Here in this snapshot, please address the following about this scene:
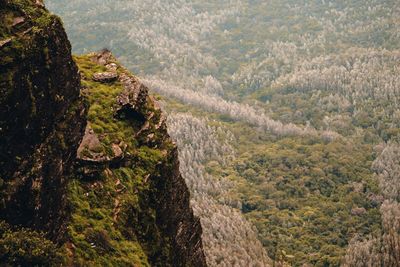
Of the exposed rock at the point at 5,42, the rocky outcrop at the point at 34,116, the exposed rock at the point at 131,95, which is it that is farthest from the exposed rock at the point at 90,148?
the exposed rock at the point at 5,42

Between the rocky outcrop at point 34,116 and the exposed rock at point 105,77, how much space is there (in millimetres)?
14130

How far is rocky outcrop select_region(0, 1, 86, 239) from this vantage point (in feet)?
117

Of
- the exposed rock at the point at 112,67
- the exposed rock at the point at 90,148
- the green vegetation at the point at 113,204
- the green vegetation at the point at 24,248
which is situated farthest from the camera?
the exposed rock at the point at 112,67

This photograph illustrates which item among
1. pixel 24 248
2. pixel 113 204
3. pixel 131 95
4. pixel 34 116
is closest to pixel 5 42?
pixel 34 116

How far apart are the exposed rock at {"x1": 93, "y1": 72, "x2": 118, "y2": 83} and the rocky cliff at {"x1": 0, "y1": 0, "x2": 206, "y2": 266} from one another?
0.31ft

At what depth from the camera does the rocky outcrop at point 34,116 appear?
3575cm

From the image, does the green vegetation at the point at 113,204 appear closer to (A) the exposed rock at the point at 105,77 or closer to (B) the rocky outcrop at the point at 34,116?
(A) the exposed rock at the point at 105,77

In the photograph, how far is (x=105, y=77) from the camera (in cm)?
5803

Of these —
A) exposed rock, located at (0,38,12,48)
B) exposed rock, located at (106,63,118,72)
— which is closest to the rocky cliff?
exposed rock, located at (0,38,12,48)

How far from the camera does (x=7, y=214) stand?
117 ft

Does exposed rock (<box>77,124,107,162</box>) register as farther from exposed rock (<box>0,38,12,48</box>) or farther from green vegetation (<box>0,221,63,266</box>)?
exposed rock (<box>0,38,12,48</box>)

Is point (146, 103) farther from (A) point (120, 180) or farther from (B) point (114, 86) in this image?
(A) point (120, 180)

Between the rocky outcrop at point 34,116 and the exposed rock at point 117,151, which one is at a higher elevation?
the rocky outcrop at point 34,116

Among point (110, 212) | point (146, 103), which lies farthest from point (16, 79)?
point (146, 103)
